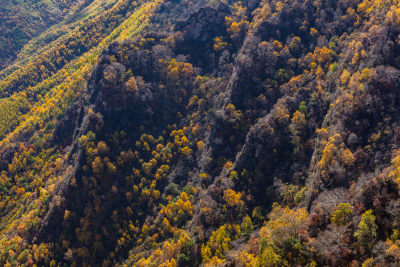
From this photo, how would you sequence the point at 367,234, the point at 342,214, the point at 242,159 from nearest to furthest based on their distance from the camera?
the point at 367,234
the point at 342,214
the point at 242,159

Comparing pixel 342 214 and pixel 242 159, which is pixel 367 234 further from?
pixel 242 159

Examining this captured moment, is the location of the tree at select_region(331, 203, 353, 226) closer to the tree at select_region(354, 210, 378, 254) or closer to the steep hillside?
the steep hillside

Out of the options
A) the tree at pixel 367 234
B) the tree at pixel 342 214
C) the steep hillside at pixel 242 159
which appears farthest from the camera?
the steep hillside at pixel 242 159

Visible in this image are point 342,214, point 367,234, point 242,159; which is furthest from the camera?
point 242,159

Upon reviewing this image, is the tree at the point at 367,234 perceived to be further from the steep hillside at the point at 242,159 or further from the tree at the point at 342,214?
the tree at the point at 342,214

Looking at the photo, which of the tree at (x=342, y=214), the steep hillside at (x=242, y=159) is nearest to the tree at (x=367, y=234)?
the steep hillside at (x=242, y=159)

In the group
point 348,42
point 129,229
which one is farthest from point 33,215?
point 348,42

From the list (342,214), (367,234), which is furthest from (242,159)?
(367,234)

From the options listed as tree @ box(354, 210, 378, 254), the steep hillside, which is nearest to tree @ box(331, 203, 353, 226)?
the steep hillside

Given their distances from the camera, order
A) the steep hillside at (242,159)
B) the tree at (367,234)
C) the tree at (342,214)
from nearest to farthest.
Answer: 1. the tree at (367,234)
2. the tree at (342,214)
3. the steep hillside at (242,159)
